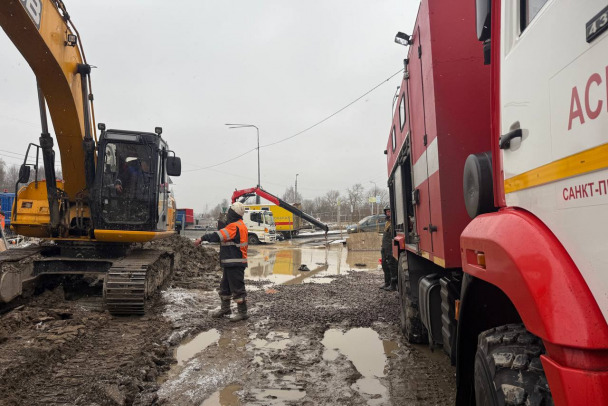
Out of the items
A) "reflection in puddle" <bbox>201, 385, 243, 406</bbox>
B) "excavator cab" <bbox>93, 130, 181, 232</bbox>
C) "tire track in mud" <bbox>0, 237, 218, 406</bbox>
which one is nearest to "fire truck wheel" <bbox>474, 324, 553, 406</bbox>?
"reflection in puddle" <bbox>201, 385, 243, 406</bbox>

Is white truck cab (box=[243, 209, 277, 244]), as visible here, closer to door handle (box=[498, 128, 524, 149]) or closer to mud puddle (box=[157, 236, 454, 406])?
mud puddle (box=[157, 236, 454, 406])

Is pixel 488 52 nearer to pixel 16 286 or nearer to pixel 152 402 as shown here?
pixel 152 402

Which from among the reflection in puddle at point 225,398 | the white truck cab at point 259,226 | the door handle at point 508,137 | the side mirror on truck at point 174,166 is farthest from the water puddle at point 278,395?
the white truck cab at point 259,226

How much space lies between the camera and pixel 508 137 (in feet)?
6.23

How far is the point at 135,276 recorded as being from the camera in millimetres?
6453

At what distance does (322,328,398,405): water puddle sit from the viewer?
4.05 metres

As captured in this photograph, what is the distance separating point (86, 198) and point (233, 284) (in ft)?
10.3

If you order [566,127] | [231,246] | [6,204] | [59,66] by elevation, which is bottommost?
[231,246]

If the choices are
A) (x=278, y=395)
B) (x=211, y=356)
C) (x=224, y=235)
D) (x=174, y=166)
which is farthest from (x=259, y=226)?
(x=278, y=395)

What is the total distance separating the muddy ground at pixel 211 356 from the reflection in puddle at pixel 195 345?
1 cm

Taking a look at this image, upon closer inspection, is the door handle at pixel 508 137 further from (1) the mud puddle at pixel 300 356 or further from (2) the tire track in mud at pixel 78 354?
(2) the tire track in mud at pixel 78 354

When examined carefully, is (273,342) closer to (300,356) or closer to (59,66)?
(300,356)

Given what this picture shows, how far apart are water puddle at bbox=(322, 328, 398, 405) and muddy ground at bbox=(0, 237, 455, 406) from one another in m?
0.01

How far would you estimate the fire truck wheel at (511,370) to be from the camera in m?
1.57
